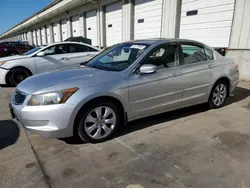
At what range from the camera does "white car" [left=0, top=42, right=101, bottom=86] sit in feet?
22.2

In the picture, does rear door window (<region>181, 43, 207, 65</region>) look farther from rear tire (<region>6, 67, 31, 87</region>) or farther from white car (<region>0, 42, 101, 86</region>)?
rear tire (<region>6, 67, 31, 87</region>)

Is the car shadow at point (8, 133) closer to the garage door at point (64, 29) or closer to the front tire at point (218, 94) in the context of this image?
the front tire at point (218, 94)

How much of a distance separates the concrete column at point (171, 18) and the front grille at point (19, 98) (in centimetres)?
770

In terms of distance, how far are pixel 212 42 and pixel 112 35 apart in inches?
288

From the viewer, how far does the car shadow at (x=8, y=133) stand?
316 centimetres

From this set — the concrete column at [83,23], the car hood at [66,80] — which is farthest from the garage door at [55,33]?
the car hood at [66,80]

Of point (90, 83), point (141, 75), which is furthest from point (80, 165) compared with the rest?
point (141, 75)

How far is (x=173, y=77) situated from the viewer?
11.8 feet

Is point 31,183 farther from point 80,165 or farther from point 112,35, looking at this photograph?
point 112,35

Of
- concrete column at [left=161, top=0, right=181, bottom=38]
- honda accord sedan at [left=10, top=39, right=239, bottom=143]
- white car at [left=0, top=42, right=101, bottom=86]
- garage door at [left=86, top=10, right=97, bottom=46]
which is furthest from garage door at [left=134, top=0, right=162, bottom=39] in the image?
honda accord sedan at [left=10, top=39, right=239, bottom=143]

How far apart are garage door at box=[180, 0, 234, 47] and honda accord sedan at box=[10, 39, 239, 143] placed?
392cm

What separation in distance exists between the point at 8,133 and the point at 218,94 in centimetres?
417

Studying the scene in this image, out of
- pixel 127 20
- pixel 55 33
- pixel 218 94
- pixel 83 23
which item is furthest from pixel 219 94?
pixel 55 33

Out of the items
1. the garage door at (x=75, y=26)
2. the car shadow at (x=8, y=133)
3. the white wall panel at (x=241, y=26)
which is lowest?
the car shadow at (x=8, y=133)
